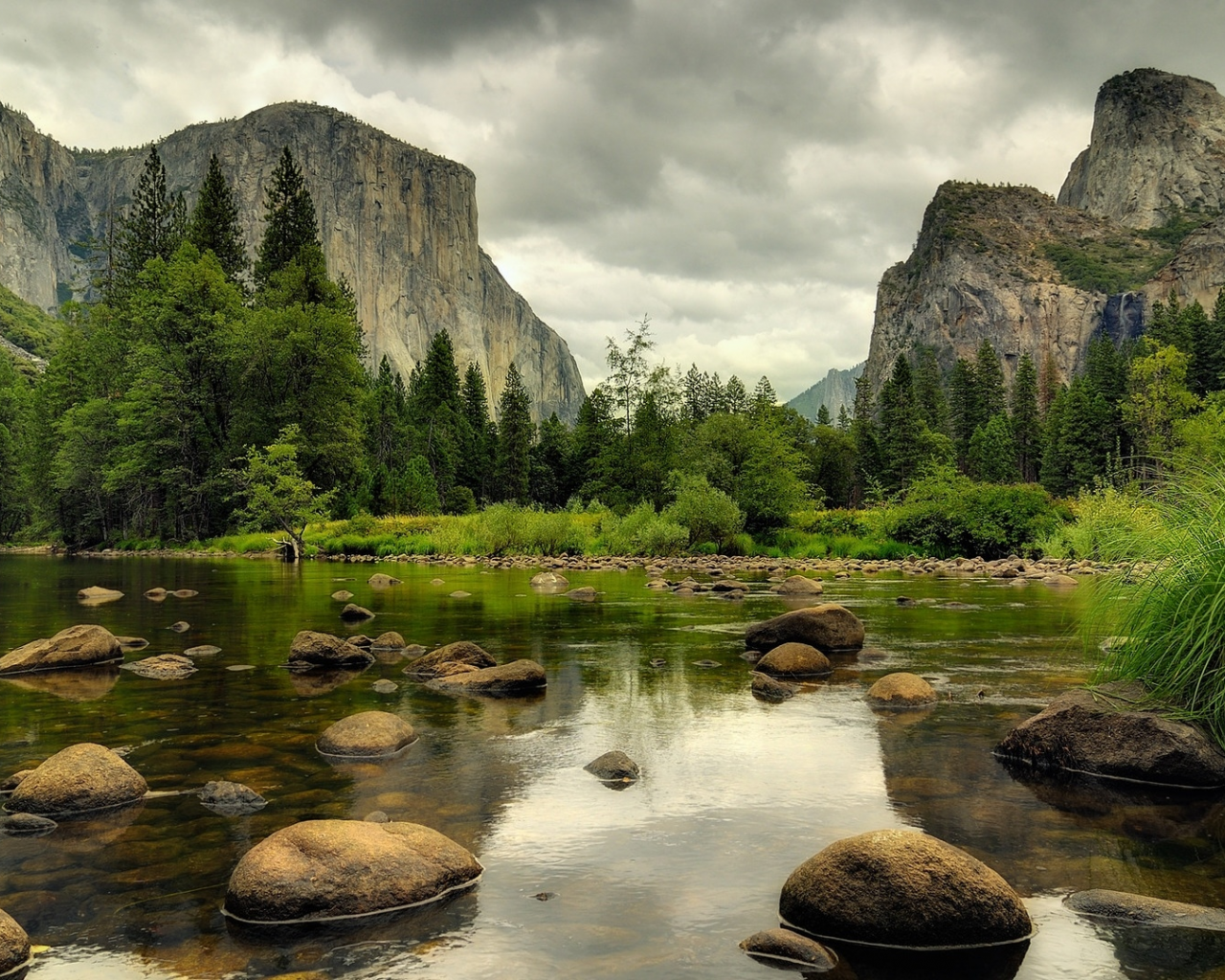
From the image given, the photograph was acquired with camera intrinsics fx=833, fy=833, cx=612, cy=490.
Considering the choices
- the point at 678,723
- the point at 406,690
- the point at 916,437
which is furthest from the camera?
the point at 916,437

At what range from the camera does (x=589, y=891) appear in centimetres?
529

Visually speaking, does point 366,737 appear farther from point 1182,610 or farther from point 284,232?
point 284,232

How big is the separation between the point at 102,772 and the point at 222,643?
960cm

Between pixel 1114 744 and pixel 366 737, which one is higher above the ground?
pixel 1114 744

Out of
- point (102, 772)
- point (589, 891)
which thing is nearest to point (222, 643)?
point (102, 772)

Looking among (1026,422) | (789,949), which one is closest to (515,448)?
(1026,422)

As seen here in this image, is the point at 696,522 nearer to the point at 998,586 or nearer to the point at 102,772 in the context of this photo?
the point at 998,586

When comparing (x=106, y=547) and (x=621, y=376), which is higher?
(x=621, y=376)

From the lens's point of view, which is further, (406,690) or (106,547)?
(106,547)

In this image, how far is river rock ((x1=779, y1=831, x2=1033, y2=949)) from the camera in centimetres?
471

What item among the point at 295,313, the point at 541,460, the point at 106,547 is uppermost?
the point at 295,313

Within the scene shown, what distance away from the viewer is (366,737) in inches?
334

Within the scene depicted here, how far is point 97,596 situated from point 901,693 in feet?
76.7

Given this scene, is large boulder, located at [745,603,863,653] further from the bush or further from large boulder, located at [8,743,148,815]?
the bush
